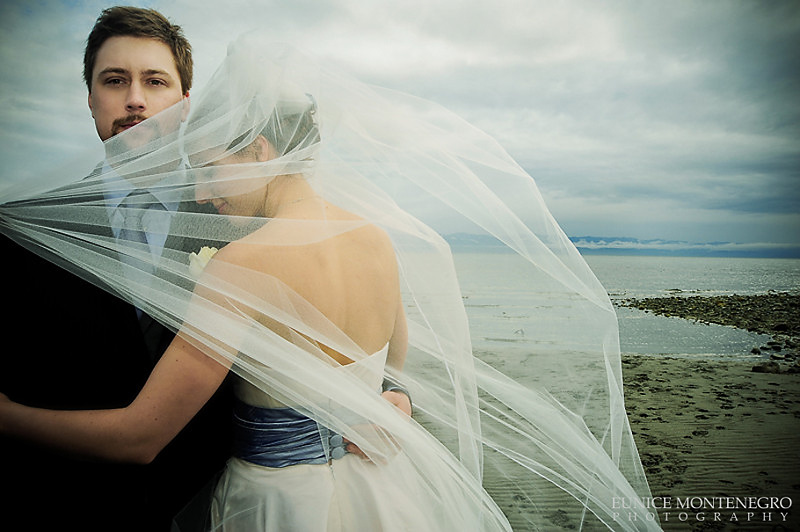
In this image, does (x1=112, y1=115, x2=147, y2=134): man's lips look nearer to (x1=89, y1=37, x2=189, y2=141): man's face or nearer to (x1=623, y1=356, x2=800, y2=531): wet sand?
(x1=89, y1=37, x2=189, y2=141): man's face

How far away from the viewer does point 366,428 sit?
5.00 feet

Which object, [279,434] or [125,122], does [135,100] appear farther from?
[279,434]

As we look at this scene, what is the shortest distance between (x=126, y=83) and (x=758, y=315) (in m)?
23.0

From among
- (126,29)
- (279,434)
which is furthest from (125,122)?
(279,434)

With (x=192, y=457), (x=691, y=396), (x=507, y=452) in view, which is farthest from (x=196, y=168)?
(x=691, y=396)

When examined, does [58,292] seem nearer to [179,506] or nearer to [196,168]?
[196,168]

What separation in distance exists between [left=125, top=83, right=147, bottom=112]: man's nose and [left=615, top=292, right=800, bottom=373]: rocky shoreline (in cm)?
1138

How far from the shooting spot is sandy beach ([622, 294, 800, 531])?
4129mm

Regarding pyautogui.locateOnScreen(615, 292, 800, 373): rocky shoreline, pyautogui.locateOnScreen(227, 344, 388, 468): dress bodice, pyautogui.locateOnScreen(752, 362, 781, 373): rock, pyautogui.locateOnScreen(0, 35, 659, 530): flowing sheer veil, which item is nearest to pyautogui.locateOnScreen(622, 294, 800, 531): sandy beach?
pyautogui.locateOnScreen(752, 362, 781, 373): rock

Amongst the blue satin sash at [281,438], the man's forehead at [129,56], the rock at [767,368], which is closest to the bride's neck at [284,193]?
the blue satin sash at [281,438]

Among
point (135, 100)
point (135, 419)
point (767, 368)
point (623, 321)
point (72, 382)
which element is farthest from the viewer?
point (623, 321)

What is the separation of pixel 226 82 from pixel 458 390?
1464 mm

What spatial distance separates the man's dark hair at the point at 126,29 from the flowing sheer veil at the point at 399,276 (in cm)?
73

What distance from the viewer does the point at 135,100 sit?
2.07m
